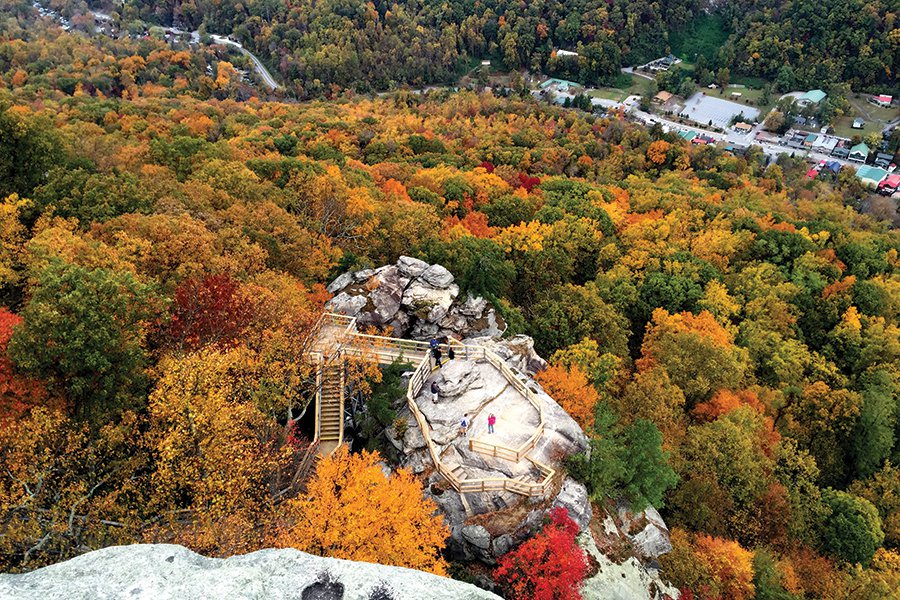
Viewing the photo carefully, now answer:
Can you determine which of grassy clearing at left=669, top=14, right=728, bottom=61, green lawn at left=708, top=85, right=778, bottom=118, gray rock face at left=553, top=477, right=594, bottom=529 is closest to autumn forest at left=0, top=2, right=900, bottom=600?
gray rock face at left=553, top=477, right=594, bottom=529

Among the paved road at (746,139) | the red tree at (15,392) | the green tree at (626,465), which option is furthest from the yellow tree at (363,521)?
Answer: the paved road at (746,139)

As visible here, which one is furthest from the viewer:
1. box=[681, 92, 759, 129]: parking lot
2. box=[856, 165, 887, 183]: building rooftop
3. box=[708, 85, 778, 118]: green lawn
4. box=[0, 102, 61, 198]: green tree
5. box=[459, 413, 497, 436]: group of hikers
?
box=[708, 85, 778, 118]: green lawn

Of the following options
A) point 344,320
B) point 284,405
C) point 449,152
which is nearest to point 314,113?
point 449,152

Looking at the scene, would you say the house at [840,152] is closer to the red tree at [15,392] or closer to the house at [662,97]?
the house at [662,97]

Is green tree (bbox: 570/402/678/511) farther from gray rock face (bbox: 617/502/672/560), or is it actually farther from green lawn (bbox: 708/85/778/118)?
green lawn (bbox: 708/85/778/118)

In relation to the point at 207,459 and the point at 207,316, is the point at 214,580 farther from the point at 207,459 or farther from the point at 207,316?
the point at 207,316

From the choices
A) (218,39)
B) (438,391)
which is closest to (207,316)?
(438,391)

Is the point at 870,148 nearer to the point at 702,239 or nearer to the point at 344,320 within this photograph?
the point at 702,239
